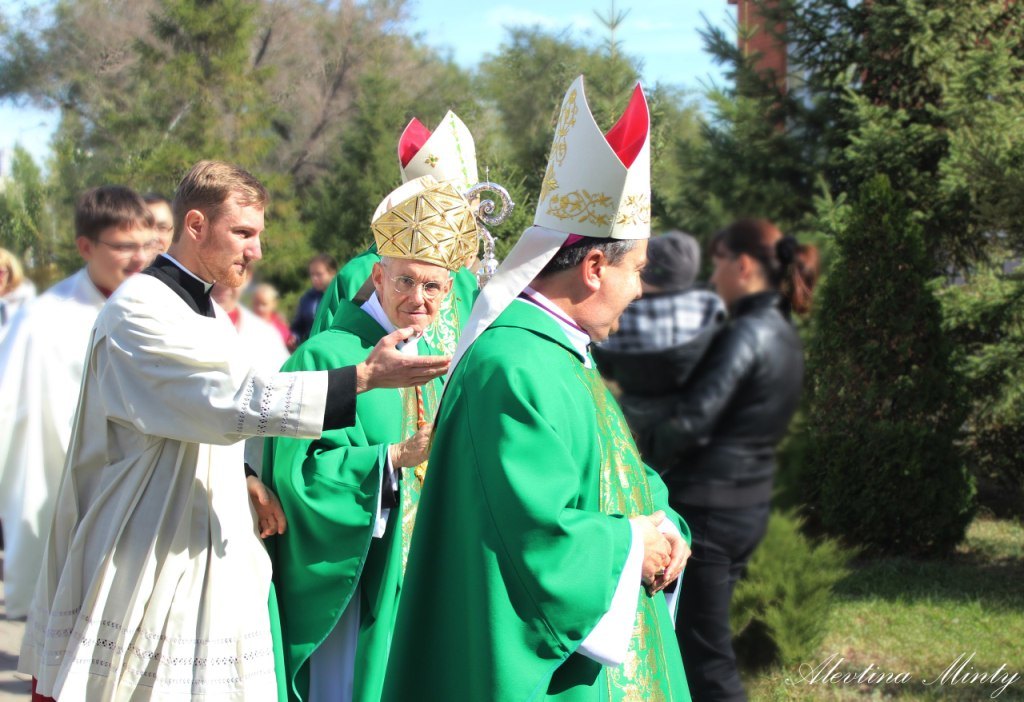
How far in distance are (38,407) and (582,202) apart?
8.05ft

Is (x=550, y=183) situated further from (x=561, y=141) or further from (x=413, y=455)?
(x=413, y=455)

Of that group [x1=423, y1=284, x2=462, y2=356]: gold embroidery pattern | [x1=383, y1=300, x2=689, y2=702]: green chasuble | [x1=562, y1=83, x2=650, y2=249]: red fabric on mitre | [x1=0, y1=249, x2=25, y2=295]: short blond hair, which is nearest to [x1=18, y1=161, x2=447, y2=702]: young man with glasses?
[x1=383, y1=300, x2=689, y2=702]: green chasuble

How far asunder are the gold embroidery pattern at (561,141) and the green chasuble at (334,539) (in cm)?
96

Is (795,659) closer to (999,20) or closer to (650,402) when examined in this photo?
(650,402)

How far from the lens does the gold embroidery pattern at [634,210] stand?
2455 mm

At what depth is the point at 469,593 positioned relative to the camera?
229cm

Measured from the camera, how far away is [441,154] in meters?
4.64

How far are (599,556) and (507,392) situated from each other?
0.38 metres

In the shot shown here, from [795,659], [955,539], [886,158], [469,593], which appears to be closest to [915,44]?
[886,158]

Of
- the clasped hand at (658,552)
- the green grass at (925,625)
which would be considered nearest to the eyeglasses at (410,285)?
the clasped hand at (658,552)

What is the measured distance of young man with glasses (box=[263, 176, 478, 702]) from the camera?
10.7ft

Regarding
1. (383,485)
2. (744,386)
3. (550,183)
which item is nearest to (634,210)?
(550,183)

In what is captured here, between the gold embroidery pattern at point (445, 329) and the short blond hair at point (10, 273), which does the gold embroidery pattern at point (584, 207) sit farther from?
the short blond hair at point (10, 273)

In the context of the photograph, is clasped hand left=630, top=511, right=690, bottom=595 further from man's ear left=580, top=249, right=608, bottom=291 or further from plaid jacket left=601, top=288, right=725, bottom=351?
man's ear left=580, top=249, right=608, bottom=291
